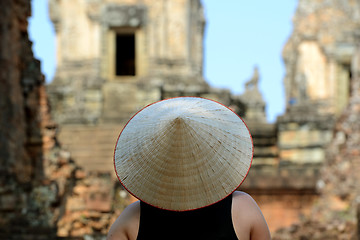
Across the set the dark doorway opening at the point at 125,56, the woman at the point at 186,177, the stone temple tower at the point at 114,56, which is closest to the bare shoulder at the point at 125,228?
the woman at the point at 186,177

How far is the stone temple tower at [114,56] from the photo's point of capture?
17.1 metres

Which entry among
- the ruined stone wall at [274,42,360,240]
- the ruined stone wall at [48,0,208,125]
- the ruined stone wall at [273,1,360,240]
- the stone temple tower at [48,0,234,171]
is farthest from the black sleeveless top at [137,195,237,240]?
the ruined stone wall at [48,0,208,125]

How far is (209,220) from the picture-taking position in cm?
217

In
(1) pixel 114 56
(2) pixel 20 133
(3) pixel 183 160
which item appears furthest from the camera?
(1) pixel 114 56

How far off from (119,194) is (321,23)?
14554 mm

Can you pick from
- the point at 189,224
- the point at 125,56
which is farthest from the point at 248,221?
the point at 125,56

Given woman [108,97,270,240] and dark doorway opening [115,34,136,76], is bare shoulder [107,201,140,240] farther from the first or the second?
dark doorway opening [115,34,136,76]

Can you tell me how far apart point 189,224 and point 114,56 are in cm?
1661

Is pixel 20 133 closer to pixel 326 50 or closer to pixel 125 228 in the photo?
pixel 125 228

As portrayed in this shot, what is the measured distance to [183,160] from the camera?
7.05 ft

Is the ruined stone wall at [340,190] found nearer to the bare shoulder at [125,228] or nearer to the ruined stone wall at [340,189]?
the ruined stone wall at [340,189]

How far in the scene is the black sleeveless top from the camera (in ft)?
7.06

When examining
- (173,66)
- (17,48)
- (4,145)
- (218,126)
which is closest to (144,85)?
(173,66)

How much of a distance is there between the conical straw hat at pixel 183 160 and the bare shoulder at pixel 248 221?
0.08m
